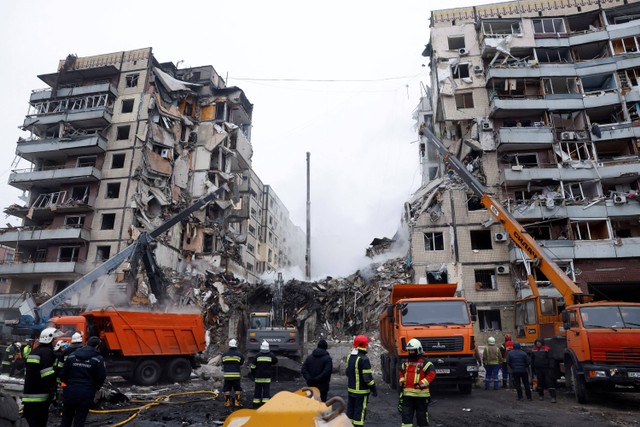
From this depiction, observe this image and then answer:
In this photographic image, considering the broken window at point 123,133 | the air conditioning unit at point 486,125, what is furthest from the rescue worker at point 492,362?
the broken window at point 123,133

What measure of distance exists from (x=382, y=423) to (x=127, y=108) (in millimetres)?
34496

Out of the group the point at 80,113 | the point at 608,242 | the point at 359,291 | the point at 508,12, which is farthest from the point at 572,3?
the point at 80,113

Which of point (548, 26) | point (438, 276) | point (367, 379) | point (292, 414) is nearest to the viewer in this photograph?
point (292, 414)

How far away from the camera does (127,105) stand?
35031 millimetres

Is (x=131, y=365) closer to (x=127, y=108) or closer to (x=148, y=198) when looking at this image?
(x=148, y=198)

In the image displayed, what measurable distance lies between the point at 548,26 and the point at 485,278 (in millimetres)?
19495

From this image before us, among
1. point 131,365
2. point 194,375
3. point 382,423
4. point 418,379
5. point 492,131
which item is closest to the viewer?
point 418,379

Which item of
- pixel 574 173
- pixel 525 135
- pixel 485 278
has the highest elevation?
pixel 525 135

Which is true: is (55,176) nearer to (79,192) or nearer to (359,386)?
(79,192)

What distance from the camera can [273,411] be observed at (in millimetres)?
2584

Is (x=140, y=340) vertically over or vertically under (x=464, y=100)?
under

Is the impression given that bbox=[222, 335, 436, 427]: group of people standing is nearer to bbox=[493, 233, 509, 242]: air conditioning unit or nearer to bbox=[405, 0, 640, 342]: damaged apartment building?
bbox=[405, 0, 640, 342]: damaged apartment building

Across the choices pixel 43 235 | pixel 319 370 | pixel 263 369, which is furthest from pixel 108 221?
pixel 319 370

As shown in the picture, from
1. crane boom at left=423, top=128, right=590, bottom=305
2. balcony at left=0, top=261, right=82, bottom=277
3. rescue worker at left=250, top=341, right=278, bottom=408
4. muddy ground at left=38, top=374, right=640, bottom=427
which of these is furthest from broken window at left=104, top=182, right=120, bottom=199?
rescue worker at left=250, top=341, right=278, bottom=408
